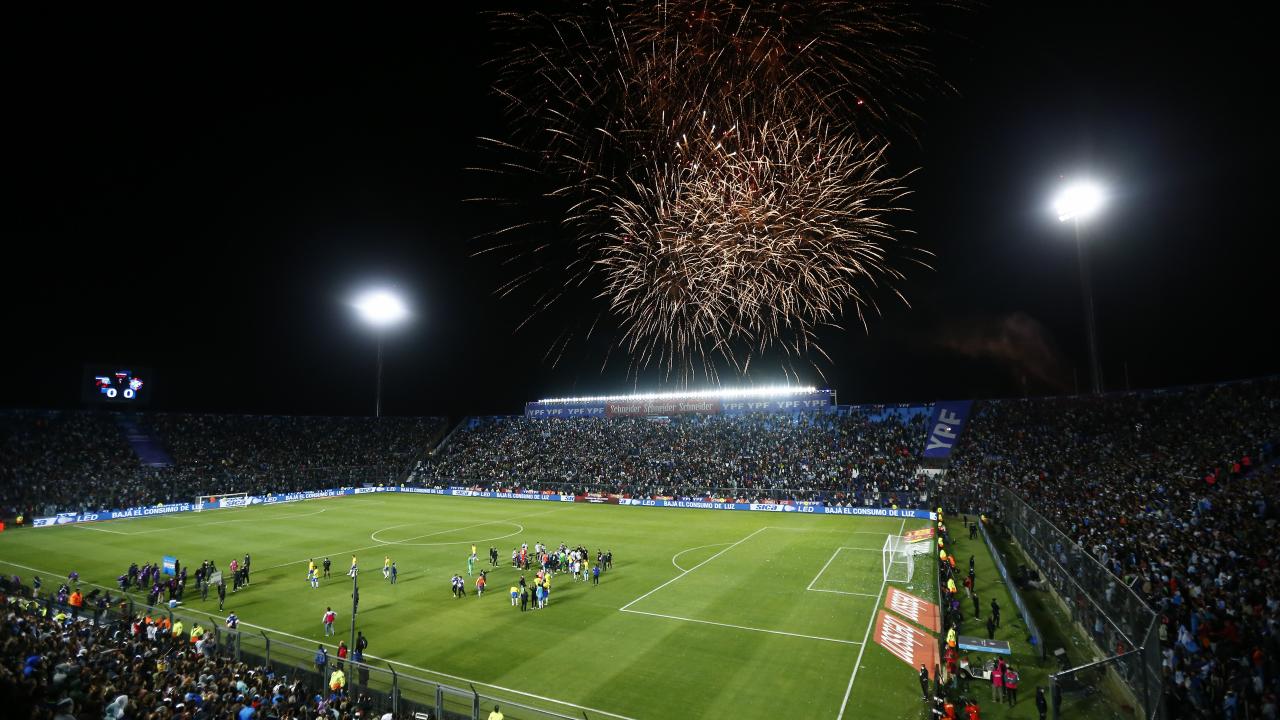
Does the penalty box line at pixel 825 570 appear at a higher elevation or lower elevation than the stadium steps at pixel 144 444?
lower

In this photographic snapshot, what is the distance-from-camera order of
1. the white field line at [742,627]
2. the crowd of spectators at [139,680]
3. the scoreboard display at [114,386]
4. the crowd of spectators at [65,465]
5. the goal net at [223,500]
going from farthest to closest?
1. the scoreboard display at [114,386]
2. the goal net at [223,500]
3. the crowd of spectators at [65,465]
4. the white field line at [742,627]
5. the crowd of spectators at [139,680]

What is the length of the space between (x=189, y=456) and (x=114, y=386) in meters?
9.55

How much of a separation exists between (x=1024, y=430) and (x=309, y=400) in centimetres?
7877

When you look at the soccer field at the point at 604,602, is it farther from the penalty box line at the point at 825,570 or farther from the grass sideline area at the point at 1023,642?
the grass sideline area at the point at 1023,642

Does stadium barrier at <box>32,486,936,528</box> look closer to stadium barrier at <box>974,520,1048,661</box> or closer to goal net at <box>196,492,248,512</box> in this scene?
goal net at <box>196,492,248,512</box>

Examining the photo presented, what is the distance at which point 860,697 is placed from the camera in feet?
58.3

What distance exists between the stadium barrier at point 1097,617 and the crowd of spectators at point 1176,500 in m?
0.41

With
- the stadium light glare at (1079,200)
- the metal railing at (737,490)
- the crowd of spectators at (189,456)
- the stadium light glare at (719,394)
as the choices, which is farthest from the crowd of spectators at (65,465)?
the stadium light glare at (1079,200)

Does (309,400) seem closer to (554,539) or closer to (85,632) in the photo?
(554,539)

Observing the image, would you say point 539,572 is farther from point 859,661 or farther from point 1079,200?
point 1079,200

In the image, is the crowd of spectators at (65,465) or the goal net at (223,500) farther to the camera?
the goal net at (223,500)

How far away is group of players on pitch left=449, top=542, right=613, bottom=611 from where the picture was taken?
2670 cm

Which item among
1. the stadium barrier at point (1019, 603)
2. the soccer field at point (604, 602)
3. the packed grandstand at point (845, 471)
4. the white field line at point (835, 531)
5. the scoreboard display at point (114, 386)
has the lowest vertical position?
the soccer field at point (604, 602)

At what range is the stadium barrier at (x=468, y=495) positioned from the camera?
163ft
